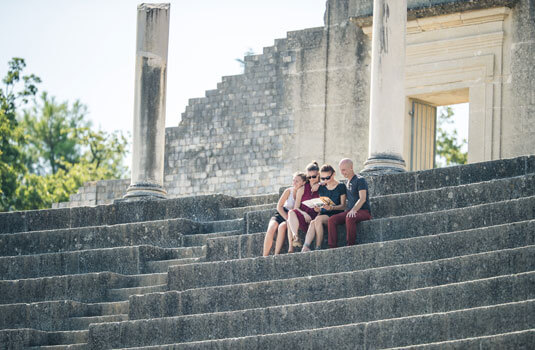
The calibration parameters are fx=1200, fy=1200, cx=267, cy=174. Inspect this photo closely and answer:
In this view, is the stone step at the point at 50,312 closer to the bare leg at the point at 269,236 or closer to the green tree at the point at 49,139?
the bare leg at the point at 269,236

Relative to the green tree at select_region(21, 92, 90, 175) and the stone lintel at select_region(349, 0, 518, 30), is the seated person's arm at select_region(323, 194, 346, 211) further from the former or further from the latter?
the green tree at select_region(21, 92, 90, 175)

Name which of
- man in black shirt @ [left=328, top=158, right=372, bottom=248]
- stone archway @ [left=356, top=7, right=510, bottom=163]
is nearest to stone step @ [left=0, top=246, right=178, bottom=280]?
man in black shirt @ [left=328, top=158, right=372, bottom=248]

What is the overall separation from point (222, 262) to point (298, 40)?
1064 centimetres

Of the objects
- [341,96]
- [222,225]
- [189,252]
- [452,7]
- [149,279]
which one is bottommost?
[149,279]

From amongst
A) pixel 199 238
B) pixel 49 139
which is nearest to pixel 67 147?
pixel 49 139

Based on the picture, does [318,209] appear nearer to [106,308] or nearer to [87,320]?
[106,308]

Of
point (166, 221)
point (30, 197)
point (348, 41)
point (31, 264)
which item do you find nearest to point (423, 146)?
point (348, 41)

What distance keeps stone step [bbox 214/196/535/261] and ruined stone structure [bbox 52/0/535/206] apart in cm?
612

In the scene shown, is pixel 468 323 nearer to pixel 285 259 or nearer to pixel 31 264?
pixel 285 259

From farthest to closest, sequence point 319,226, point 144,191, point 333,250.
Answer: point 144,191 → point 319,226 → point 333,250

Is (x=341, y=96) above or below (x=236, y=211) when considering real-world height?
above

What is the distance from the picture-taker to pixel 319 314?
12.9m

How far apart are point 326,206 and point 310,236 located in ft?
1.70

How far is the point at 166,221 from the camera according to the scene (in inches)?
693
